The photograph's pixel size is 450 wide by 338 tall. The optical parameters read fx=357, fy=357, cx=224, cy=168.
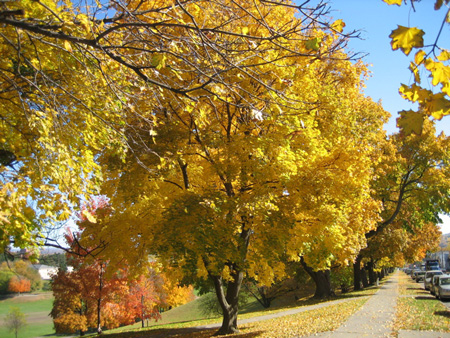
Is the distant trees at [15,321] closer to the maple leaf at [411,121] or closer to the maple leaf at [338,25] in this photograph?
the maple leaf at [338,25]

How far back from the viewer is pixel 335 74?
15.1m

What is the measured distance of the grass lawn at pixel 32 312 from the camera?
147 feet

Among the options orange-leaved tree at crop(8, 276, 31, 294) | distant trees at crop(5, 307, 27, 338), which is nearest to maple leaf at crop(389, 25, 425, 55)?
distant trees at crop(5, 307, 27, 338)

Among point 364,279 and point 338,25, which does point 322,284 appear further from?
point 338,25

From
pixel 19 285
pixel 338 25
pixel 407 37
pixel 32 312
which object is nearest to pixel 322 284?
pixel 338 25

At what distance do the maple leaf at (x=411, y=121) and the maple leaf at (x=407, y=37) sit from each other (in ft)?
1.35

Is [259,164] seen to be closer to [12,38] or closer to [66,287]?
[12,38]

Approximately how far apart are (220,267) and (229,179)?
7.52 ft

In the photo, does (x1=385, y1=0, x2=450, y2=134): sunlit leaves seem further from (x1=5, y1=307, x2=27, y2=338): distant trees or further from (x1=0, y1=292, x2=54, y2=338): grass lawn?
(x1=5, y1=307, x2=27, y2=338): distant trees

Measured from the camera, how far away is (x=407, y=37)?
2242mm

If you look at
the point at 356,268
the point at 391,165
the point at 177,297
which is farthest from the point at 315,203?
the point at 177,297

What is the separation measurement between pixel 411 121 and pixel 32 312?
2753 inches

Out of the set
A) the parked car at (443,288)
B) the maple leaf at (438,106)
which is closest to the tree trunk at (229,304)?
the maple leaf at (438,106)

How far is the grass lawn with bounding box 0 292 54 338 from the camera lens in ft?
147
